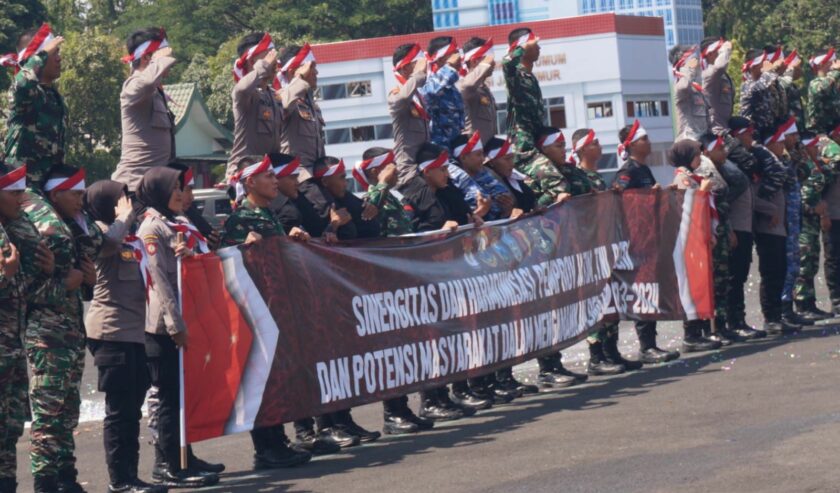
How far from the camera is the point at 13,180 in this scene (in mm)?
7742

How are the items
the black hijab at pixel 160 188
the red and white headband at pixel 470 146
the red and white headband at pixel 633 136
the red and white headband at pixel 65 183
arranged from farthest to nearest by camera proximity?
the red and white headband at pixel 633 136
the red and white headband at pixel 470 146
the black hijab at pixel 160 188
the red and white headband at pixel 65 183

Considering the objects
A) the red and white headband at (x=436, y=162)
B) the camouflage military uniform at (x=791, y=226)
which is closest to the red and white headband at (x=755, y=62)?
the camouflage military uniform at (x=791, y=226)

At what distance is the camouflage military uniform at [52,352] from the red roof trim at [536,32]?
61.6m

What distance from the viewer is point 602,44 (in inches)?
2781

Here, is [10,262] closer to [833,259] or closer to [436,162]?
[436,162]

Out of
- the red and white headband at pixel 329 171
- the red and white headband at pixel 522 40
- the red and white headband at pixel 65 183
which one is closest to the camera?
the red and white headband at pixel 65 183

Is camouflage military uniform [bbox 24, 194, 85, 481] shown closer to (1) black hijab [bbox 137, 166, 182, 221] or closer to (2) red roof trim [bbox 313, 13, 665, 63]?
(1) black hijab [bbox 137, 166, 182, 221]

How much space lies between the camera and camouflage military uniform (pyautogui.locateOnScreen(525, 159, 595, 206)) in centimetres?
1277

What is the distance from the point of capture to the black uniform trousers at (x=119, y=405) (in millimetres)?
8648

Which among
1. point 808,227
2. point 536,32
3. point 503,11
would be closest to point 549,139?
point 808,227

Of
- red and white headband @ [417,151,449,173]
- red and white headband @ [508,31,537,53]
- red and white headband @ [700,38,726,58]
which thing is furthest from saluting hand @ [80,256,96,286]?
red and white headband @ [700,38,726,58]

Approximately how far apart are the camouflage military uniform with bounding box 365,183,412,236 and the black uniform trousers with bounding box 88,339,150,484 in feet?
8.41

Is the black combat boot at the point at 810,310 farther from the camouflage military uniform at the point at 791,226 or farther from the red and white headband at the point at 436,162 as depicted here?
the red and white headband at the point at 436,162

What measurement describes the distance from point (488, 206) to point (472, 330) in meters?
1.16
